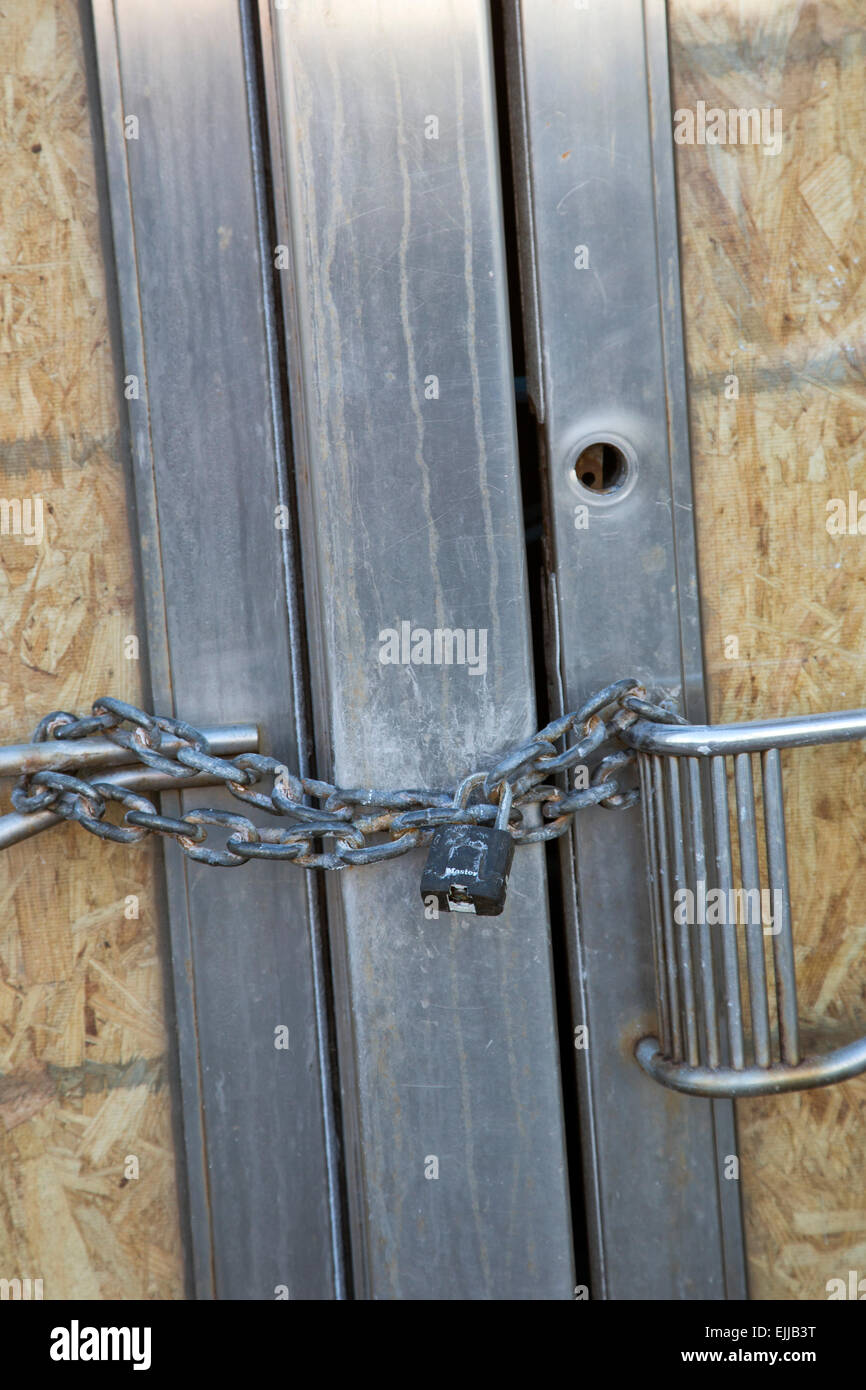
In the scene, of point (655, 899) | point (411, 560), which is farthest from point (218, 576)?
point (655, 899)

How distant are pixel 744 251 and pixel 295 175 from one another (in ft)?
1.52

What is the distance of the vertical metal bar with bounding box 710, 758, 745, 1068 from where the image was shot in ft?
3.27

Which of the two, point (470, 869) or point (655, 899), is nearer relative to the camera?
point (470, 869)

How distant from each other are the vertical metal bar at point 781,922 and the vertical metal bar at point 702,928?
67 millimetres

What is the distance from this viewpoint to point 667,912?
40.6 inches

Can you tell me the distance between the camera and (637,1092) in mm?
1121

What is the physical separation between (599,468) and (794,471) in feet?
0.69

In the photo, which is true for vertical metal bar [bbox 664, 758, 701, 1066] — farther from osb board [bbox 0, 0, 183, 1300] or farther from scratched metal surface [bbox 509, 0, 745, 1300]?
osb board [bbox 0, 0, 183, 1300]

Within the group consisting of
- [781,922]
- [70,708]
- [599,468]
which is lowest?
[781,922]

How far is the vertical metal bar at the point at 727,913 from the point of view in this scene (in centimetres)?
100

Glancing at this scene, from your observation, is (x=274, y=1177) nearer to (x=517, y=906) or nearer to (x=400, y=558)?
(x=517, y=906)

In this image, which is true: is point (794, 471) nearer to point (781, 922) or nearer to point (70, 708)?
point (781, 922)

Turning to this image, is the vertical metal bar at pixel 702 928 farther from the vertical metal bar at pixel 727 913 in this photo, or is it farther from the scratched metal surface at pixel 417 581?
the scratched metal surface at pixel 417 581
